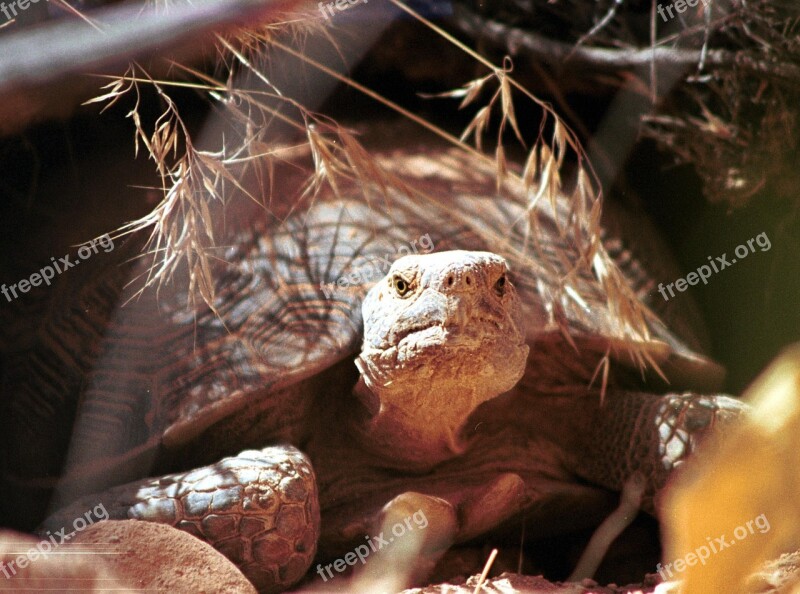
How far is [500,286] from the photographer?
256 centimetres

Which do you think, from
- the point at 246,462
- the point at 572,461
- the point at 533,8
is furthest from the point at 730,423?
Answer: the point at 533,8

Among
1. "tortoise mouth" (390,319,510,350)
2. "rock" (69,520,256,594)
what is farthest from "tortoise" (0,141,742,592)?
"rock" (69,520,256,594)

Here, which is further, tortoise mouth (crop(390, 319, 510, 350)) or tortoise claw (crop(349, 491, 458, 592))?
tortoise claw (crop(349, 491, 458, 592))

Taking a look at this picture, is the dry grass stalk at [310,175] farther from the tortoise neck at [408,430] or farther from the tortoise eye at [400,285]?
the tortoise neck at [408,430]

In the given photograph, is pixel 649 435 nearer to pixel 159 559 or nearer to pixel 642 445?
pixel 642 445

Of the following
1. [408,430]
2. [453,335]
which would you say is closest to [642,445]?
[408,430]

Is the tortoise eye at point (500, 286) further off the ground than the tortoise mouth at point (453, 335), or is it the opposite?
the tortoise eye at point (500, 286)

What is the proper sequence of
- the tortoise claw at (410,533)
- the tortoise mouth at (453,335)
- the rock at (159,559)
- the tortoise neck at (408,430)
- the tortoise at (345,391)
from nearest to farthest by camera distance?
the rock at (159,559) < the tortoise mouth at (453,335) < the tortoise at (345,391) < the tortoise claw at (410,533) < the tortoise neck at (408,430)

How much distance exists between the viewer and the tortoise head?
241cm

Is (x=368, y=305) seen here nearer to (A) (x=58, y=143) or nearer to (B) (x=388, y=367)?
(B) (x=388, y=367)

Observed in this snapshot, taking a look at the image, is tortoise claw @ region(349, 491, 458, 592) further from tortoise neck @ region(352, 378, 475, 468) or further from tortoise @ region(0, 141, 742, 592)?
tortoise neck @ region(352, 378, 475, 468)

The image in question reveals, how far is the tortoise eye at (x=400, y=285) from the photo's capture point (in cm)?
256

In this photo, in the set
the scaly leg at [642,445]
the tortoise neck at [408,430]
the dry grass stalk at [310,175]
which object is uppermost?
the dry grass stalk at [310,175]

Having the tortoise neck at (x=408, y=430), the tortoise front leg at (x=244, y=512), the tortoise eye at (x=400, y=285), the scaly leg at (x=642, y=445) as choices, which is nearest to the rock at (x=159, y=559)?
the tortoise front leg at (x=244, y=512)
